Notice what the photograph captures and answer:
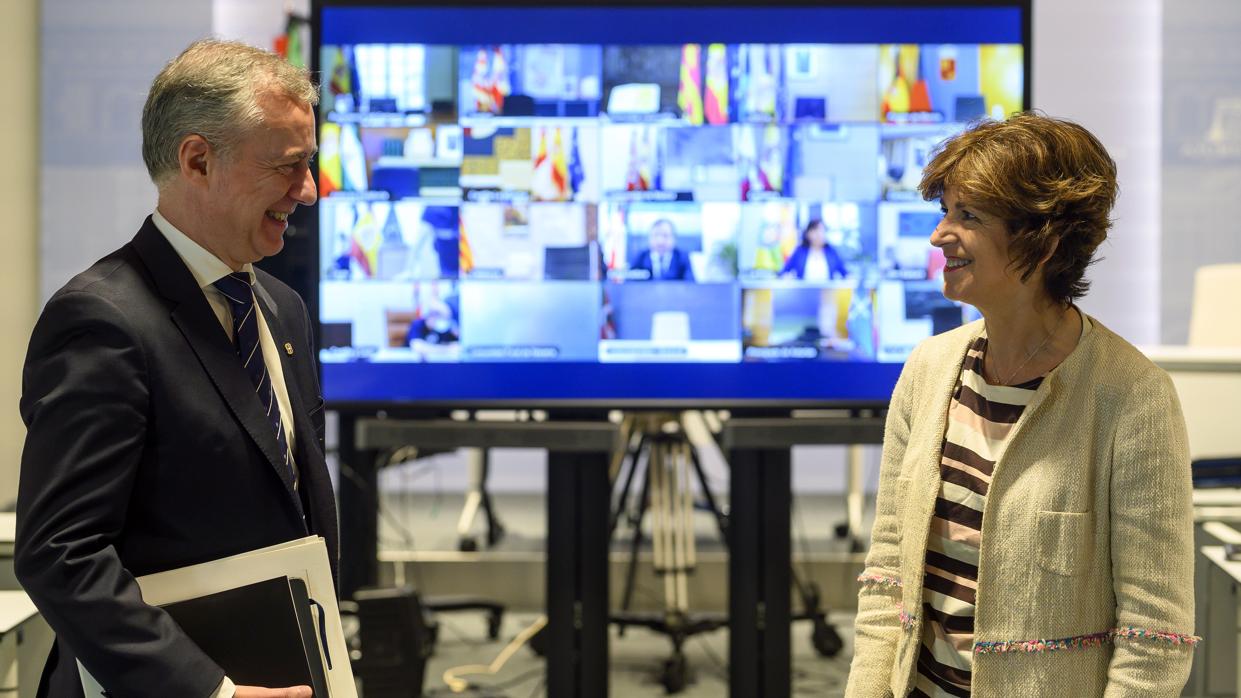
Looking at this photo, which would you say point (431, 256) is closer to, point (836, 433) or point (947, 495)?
point (836, 433)

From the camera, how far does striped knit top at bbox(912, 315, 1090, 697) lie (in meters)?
1.52

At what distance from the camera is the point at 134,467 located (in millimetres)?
1271

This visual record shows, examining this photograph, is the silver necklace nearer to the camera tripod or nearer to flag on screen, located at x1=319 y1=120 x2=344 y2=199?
flag on screen, located at x1=319 y1=120 x2=344 y2=199

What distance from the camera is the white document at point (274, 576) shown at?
1.32 meters

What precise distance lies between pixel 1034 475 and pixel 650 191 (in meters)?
1.72

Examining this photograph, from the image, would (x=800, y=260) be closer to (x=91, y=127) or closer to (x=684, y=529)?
(x=684, y=529)

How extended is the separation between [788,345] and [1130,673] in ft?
5.65

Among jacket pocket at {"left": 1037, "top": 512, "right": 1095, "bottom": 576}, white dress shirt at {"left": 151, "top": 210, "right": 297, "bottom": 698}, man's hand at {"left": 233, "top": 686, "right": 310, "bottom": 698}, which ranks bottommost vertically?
man's hand at {"left": 233, "top": 686, "right": 310, "bottom": 698}

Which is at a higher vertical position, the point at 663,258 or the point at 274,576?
the point at 663,258

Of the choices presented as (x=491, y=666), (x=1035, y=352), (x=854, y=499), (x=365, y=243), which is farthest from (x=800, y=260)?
(x=854, y=499)

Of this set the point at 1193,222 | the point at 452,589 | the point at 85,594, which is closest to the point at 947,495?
the point at 85,594

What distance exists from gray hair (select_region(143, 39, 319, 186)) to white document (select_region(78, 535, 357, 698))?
0.48m

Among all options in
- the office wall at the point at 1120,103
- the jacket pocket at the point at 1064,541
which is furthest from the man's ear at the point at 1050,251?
the office wall at the point at 1120,103

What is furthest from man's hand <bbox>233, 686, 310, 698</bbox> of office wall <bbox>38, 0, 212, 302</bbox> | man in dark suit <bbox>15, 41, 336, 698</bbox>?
office wall <bbox>38, 0, 212, 302</bbox>
